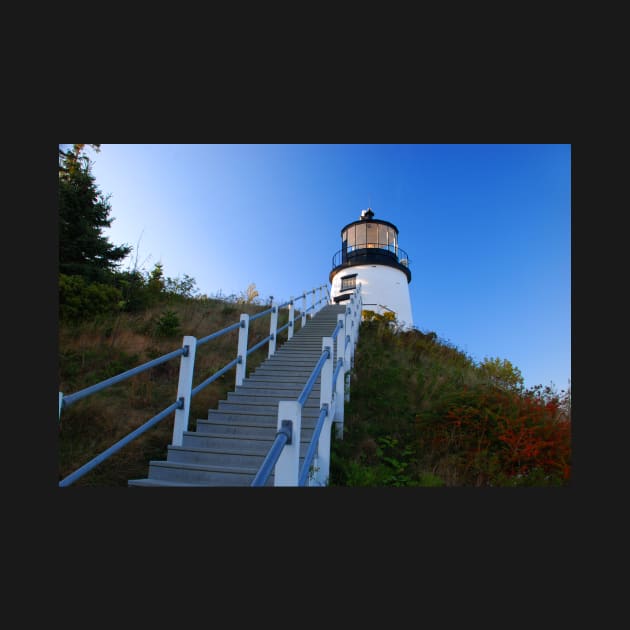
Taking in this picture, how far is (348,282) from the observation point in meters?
15.9

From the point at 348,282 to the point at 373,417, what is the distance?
37.4 ft

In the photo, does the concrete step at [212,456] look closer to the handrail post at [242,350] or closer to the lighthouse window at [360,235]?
the handrail post at [242,350]

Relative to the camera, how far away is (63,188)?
8383 millimetres

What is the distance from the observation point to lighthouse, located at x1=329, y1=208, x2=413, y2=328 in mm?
14961

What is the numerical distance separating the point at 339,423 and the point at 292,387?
770 millimetres

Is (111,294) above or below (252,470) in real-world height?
above

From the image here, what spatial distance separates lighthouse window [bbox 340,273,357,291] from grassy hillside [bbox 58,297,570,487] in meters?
8.62

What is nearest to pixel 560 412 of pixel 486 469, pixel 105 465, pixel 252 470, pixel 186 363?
pixel 486 469

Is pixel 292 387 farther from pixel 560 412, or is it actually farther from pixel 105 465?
pixel 560 412

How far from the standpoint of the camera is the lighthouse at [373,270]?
15.0m

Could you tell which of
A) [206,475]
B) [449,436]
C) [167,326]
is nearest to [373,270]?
[167,326]

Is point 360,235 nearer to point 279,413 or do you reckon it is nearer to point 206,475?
point 206,475

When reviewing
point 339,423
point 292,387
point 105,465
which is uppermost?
point 292,387

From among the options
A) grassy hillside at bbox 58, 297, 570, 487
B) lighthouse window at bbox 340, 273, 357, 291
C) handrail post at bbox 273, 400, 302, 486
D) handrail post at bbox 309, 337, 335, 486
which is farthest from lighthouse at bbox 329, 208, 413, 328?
handrail post at bbox 273, 400, 302, 486
